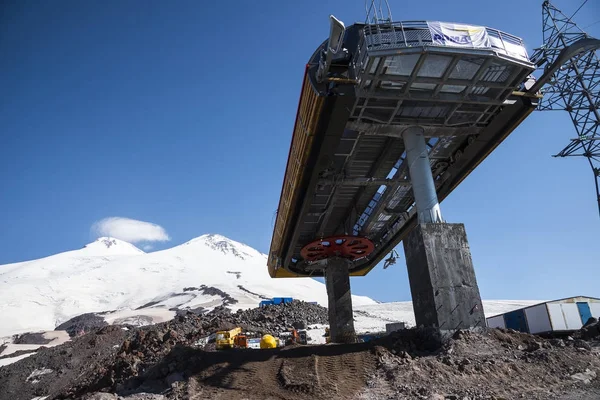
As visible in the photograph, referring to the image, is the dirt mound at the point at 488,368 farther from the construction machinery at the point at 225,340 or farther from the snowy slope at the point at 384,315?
the snowy slope at the point at 384,315

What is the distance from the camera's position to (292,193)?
20.3m

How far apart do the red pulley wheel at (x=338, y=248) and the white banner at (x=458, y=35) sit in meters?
14.7

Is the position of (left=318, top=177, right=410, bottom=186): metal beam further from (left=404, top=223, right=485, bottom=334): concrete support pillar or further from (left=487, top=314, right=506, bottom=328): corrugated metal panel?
(left=487, top=314, right=506, bottom=328): corrugated metal panel

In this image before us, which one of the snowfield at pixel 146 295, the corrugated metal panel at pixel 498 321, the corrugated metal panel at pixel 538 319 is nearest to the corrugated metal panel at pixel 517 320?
the corrugated metal panel at pixel 538 319

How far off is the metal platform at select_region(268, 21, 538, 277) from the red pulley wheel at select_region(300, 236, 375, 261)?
3.01m

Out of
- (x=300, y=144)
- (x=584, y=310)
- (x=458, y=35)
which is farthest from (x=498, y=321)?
(x=458, y=35)

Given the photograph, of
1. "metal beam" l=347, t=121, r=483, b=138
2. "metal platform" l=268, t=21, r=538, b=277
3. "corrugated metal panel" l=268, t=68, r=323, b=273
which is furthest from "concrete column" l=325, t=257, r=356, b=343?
"metal beam" l=347, t=121, r=483, b=138

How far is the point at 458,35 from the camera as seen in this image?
13.3 meters

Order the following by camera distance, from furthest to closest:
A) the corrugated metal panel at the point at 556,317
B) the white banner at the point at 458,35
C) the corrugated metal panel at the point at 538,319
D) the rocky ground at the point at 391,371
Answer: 1. the corrugated metal panel at the point at 538,319
2. the corrugated metal panel at the point at 556,317
3. the white banner at the point at 458,35
4. the rocky ground at the point at 391,371

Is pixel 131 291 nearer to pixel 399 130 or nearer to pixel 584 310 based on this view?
pixel 584 310

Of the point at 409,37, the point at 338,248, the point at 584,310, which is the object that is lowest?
the point at 584,310

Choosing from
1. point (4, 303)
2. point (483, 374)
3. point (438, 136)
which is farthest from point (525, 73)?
point (4, 303)

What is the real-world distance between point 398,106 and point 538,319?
75.8ft

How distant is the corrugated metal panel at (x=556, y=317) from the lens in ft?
90.4
